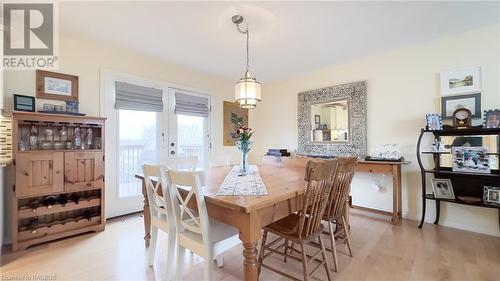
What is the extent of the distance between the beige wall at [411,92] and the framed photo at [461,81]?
0.20 ft

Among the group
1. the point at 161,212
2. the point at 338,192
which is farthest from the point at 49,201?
the point at 338,192

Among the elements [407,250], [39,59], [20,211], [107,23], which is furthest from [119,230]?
[407,250]

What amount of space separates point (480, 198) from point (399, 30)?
206cm

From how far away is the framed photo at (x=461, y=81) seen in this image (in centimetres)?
256

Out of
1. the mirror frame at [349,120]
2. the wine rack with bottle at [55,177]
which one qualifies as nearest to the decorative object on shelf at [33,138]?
the wine rack with bottle at [55,177]

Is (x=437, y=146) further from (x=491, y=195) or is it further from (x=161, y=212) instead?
(x=161, y=212)

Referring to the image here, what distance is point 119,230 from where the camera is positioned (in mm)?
2621

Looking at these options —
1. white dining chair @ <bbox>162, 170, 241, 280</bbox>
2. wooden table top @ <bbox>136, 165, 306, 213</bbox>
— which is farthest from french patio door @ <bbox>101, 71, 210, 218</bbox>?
wooden table top @ <bbox>136, 165, 306, 213</bbox>

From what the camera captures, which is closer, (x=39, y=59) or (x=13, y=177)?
(x=13, y=177)

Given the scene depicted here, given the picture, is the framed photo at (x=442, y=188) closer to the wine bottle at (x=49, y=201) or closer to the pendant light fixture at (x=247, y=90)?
the pendant light fixture at (x=247, y=90)

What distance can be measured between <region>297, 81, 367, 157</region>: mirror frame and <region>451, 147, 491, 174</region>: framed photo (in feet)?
3.47

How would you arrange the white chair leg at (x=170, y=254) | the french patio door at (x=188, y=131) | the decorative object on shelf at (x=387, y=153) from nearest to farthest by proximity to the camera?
the white chair leg at (x=170, y=254) → the decorative object on shelf at (x=387, y=153) → the french patio door at (x=188, y=131)

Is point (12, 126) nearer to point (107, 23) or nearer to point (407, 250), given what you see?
point (107, 23)

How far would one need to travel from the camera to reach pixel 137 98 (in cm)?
320
